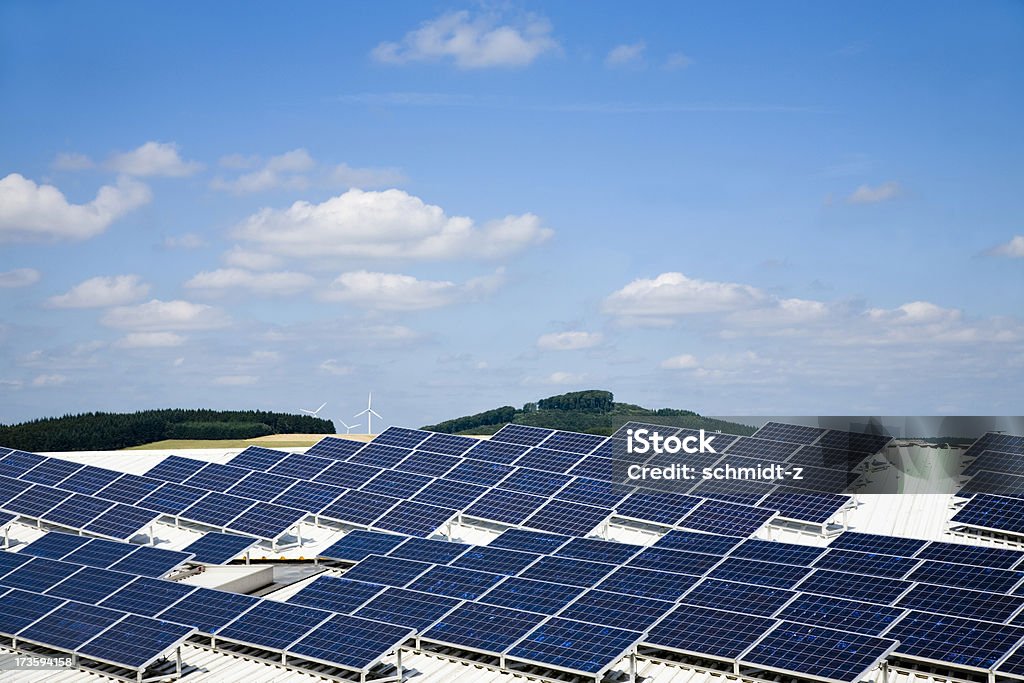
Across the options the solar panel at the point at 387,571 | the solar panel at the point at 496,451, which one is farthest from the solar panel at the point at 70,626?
the solar panel at the point at 496,451

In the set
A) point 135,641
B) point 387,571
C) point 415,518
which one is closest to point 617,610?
point 387,571

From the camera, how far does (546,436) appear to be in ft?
219

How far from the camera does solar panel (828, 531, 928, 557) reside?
42.5m

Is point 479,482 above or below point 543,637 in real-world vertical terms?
above

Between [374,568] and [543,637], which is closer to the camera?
[543,637]

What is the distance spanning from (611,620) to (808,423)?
26527 millimetres

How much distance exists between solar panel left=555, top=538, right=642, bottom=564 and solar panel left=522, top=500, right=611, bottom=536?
624cm

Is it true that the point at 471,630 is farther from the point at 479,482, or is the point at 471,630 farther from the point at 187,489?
the point at 187,489

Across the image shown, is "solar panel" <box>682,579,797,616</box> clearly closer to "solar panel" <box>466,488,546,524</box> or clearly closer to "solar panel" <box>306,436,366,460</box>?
"solar panel" <box>466,488,546,524</box>

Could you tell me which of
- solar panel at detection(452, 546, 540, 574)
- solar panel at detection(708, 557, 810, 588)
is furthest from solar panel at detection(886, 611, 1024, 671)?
solar panel at detection(452, 546, 540, 574)

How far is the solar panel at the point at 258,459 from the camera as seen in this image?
63.9 m

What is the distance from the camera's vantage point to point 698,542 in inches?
1778

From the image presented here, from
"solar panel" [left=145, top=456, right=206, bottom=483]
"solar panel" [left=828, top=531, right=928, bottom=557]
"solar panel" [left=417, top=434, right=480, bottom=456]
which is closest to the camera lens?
"solar panel" [left=828, top=531, right=928, bottom=557]

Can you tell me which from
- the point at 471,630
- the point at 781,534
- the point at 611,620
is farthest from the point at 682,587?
the point at 781,534
